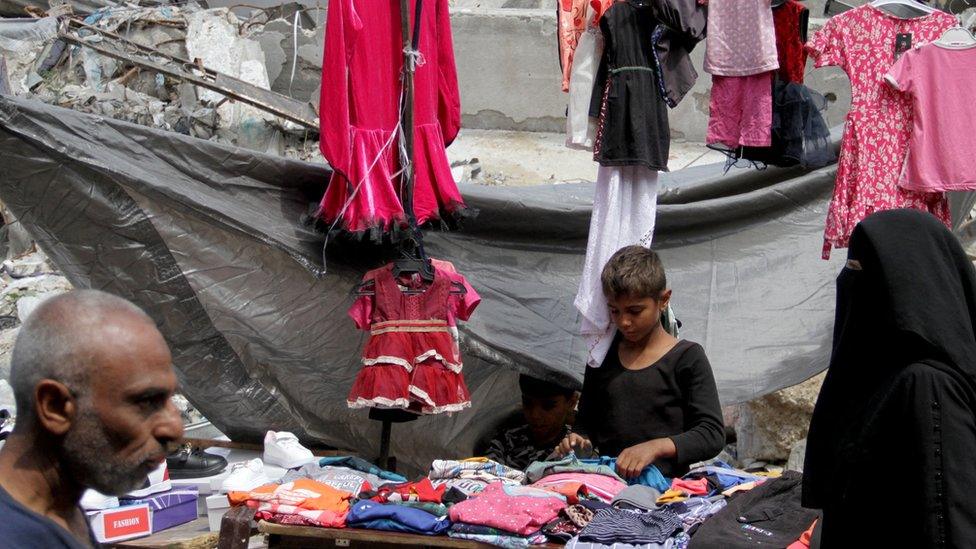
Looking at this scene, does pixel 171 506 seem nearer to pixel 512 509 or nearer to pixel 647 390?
pixel 512 509

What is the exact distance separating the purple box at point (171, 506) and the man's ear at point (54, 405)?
2.63m

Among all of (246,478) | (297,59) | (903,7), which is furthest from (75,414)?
(297,59)

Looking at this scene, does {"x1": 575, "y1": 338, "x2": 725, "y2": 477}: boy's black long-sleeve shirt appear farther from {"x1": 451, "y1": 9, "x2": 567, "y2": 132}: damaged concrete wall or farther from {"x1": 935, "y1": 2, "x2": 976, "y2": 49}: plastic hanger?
{"x1": 451, "y1": 9, "x2": 567, "y2": 132}: damaged concrete wall

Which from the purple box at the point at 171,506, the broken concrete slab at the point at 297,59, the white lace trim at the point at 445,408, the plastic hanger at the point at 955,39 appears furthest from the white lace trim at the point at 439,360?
the broken concrete slab at the point at 297,59

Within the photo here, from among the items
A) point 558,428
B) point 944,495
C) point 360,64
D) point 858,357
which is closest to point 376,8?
point 360,64

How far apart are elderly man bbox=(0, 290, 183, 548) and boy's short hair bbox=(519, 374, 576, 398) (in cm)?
350

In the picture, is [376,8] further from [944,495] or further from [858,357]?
[944,495]

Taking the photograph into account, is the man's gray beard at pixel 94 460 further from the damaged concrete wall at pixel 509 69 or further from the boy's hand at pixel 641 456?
the damaged concrete wall at pixel 509 69

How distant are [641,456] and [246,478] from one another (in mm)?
1479

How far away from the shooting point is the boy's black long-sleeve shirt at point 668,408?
4137 millimetres

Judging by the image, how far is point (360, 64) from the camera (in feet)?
15.9

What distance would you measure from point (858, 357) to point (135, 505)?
2.58 m

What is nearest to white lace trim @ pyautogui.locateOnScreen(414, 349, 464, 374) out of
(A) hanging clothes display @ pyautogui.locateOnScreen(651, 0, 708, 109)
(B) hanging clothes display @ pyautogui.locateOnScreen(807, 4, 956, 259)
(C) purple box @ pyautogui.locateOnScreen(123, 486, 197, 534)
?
(C) purple box @ pyautogui.locateOnScreen(123, 486, 197, 534)

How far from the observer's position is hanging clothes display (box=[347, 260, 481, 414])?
15.3ft
